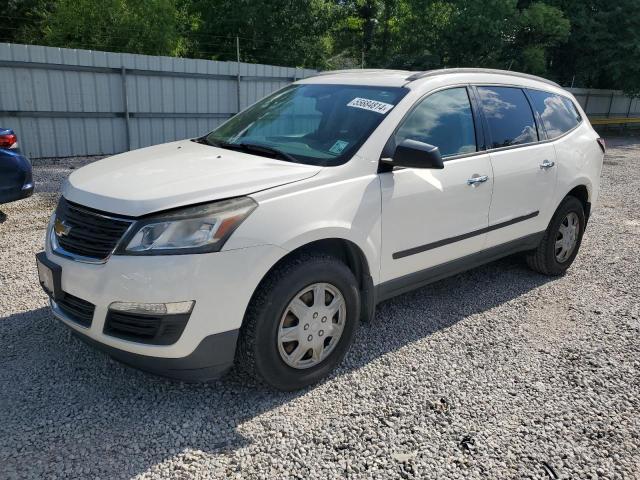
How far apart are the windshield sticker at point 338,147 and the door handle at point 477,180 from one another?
100 cm

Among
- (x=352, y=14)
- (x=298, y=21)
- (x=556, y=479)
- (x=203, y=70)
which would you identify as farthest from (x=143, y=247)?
(x=352, y=14)

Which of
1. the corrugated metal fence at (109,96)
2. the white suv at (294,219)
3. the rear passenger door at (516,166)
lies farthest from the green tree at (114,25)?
the rear passenger door at (516,166)

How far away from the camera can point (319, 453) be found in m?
2.55

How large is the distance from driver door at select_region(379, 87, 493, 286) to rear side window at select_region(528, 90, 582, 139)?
1.07 meters

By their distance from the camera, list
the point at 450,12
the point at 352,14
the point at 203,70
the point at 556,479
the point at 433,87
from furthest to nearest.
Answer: the point at 352,14
the point at 450,12
the point at 203,70
the point at 433,87
the point at 556,479

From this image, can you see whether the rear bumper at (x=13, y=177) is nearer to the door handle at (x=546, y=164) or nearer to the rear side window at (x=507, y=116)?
the rear side window at (x=507, y=116)

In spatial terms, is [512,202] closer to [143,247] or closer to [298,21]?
[143,247]

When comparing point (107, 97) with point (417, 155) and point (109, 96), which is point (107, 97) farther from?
point (417, 155)

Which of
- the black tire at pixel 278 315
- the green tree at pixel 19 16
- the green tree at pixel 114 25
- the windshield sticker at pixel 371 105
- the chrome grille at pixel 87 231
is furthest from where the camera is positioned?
the green tree at pixel 19 16

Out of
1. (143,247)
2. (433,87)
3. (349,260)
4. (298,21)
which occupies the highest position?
(298,21)

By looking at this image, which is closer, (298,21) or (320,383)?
(320,383)

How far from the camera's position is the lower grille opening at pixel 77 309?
8.80ft

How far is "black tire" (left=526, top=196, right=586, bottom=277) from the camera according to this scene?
4.77 m

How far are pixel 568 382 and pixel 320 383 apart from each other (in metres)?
1.51
